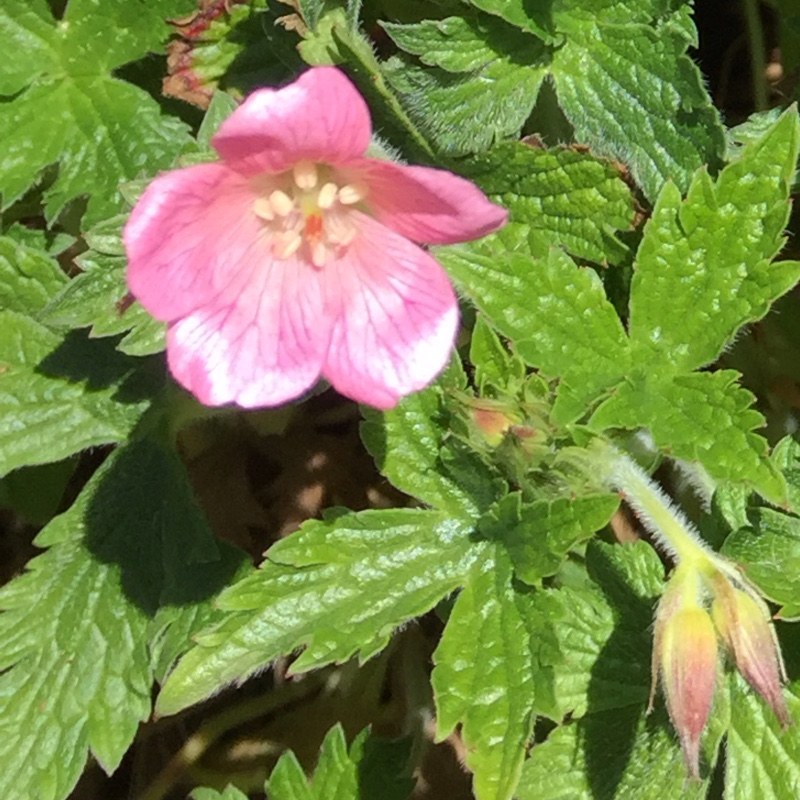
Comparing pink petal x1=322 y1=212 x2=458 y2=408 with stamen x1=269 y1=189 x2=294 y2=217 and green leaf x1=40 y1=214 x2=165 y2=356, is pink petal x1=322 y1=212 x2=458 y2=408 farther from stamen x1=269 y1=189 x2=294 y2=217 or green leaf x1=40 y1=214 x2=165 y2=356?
green leaf x1=40 y1=214 x2=165 y2=356

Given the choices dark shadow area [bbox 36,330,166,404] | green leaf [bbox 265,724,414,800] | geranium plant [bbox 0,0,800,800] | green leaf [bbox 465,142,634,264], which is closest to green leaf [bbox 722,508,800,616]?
geranium plant [bbox 0,0,800,800]

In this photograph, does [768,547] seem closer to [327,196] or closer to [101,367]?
[327,196]

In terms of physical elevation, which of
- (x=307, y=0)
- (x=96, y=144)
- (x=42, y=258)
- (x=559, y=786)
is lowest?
(x=559, y=786)


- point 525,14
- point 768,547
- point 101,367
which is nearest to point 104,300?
point 101,367

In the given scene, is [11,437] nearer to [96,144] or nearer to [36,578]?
[36,578]

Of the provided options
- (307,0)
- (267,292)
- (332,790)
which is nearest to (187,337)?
(267,292)

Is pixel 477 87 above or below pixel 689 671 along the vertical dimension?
above
